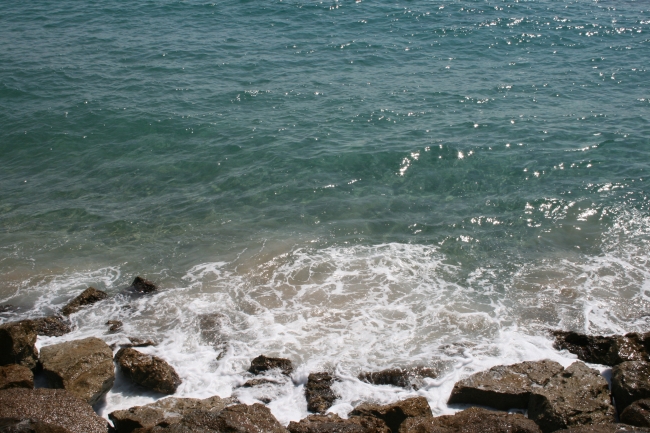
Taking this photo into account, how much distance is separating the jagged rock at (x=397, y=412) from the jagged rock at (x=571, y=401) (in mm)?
1830

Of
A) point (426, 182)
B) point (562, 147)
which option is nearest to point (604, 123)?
point (562, 147)

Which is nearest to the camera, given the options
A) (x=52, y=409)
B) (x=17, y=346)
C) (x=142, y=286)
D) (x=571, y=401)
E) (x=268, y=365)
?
(x=52, y=409)

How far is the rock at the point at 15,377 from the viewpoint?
30.1 ft

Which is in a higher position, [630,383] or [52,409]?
[52,409]

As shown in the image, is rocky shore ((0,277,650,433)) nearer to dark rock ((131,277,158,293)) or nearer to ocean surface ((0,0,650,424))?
ocean surface ((0,0,650,424))

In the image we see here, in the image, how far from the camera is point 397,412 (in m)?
9.34

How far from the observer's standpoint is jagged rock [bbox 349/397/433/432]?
9.31 m

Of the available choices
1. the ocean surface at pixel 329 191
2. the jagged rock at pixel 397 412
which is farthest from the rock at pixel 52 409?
the jagged rock at pixel 397 412

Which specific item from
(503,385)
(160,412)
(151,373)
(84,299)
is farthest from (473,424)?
(84,299)

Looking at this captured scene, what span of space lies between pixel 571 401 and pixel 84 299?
10.4 m

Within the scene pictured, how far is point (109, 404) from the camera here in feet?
→ 33.3

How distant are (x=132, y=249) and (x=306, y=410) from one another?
7.66 meters

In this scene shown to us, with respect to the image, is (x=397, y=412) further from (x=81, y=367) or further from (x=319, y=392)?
(x=81, y=367)

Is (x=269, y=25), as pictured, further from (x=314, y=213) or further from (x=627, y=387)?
(x=627, y=387)
